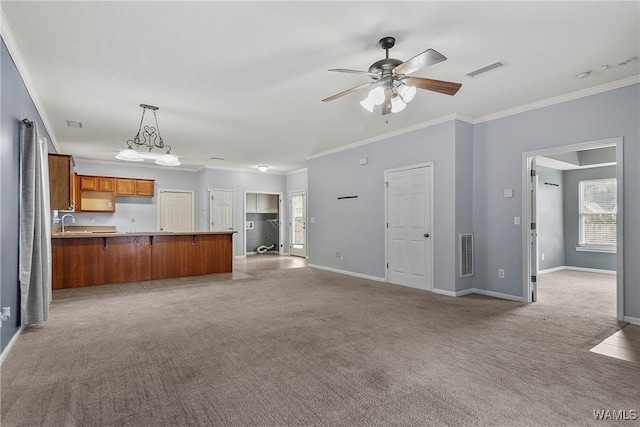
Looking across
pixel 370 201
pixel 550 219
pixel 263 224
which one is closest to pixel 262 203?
pixel 263 224

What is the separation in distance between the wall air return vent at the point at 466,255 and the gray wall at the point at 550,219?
3.13m

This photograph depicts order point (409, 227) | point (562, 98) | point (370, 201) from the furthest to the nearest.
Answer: point (370, 201), point (409, 227), point (562, 98)

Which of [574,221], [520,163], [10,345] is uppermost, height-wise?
[520,163]

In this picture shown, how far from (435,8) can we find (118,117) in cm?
455

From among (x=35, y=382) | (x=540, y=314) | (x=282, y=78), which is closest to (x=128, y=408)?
(x=35, y=382)

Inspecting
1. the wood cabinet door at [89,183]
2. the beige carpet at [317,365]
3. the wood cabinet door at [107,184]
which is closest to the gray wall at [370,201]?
the beige carpet at [317,365]

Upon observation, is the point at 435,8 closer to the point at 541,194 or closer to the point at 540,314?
the point at 540,314

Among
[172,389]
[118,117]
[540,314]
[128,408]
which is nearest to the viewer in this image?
[128,408]

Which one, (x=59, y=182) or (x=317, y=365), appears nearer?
(x=317, y=365)

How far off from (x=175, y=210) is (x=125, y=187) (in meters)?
1.39

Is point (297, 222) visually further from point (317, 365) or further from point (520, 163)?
point (317, 365)

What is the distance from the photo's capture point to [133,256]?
20.0 ft

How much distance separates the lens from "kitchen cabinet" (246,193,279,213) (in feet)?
36.9

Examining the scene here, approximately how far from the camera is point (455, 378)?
2393 mm
